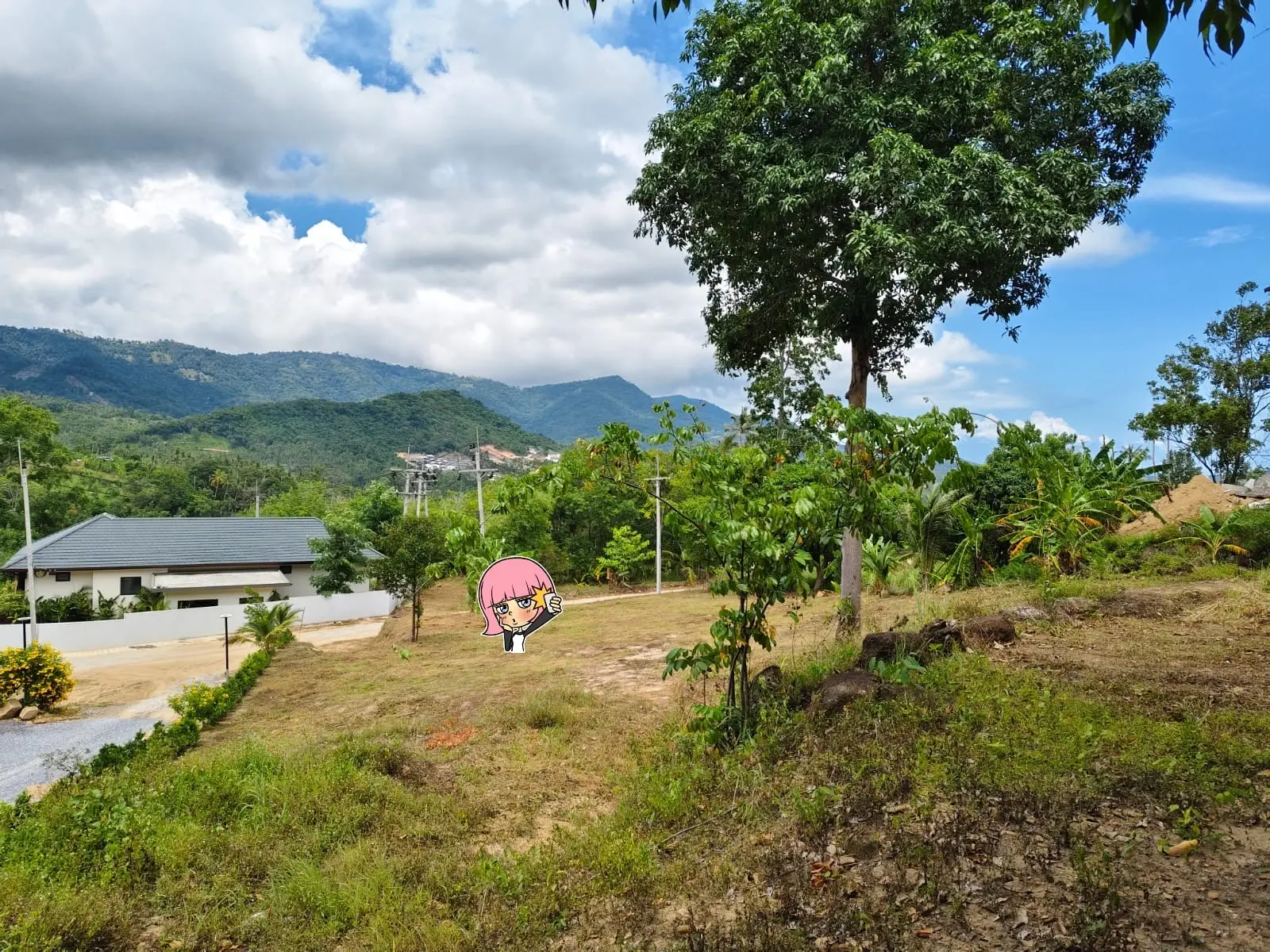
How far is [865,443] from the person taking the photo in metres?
5.87

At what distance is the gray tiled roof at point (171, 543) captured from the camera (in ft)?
85.0

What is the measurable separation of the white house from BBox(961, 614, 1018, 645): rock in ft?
87.8

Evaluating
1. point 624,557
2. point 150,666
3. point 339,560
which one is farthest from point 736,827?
point 624,557

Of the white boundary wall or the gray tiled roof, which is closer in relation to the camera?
the white boundary wall

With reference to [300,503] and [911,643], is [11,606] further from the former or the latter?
[300,503]

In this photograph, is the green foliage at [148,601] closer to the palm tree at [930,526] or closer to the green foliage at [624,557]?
the green foliage at [624,557]

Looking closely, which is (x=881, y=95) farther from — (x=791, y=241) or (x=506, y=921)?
(x=506, y=921)

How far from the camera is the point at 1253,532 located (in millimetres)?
13297

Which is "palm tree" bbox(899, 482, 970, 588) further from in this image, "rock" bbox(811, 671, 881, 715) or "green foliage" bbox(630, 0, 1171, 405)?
"rock" bbox(811, 671, 881, 715)

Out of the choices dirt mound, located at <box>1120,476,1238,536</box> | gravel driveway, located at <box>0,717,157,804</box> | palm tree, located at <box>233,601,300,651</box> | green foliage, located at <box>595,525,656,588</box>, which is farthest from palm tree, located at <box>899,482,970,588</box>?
green foliage, located at <box>595,525,656,588</box>

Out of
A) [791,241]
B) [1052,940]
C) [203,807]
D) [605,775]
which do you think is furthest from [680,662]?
[791,241]

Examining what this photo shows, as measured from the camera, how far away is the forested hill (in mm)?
104125

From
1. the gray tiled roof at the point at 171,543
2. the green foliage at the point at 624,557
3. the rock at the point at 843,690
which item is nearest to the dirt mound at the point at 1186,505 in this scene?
the rock at the point at 843,690

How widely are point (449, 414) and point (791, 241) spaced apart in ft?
382
